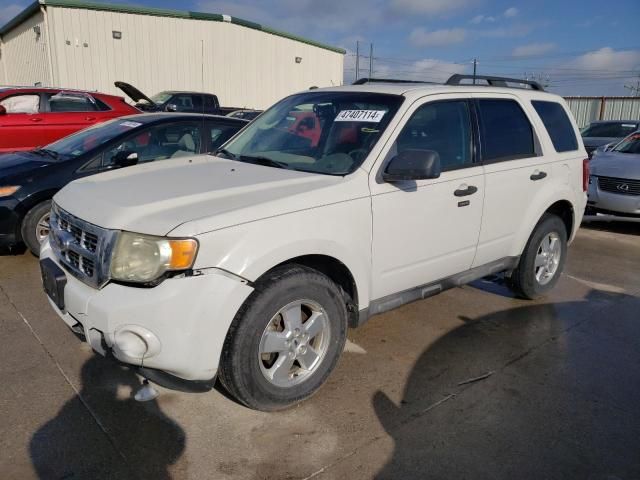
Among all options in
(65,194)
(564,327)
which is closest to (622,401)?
(564,327)

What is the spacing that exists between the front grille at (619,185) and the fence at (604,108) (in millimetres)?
15542

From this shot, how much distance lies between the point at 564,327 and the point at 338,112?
2555mm

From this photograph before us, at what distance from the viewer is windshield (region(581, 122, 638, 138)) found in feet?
44.5

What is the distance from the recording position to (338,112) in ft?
12.2

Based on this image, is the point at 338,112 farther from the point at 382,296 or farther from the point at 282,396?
the point at 282,396

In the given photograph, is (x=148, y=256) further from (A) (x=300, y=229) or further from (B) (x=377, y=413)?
(B) (x=377, y=413)

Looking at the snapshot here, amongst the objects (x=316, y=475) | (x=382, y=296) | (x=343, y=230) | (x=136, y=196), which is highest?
(x=136, y=196)

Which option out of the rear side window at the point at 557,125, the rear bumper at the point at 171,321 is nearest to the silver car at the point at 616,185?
the rear side window at the point at 557,125

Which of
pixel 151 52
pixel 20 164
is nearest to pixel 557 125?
pixel 20 164

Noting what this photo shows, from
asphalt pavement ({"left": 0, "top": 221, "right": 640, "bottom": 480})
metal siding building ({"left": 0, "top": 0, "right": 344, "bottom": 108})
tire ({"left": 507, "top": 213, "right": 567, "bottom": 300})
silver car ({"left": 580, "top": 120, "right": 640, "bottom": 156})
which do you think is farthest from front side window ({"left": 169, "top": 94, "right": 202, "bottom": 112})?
Answer: tire ({"left": 507, "top": 213, "right": 567, "bottom": 300})

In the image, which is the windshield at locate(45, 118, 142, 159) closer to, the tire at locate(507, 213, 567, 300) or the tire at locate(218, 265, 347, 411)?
the tire at locate(218, 265, 347, 411)

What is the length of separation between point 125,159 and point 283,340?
10.0ft

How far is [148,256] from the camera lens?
97.5 inches

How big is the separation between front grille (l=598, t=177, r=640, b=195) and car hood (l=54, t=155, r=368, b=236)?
6.52 meters
